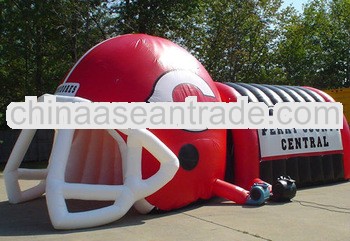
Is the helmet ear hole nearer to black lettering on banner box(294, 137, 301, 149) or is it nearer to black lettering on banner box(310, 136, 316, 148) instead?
black lettering on banner box(294, 137, 301, 149)

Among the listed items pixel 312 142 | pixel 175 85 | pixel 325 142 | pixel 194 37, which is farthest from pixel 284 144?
pixel 194 37

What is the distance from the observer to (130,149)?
759 centimetres

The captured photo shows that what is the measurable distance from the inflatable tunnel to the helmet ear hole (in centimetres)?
167

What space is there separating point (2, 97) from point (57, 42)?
3894mm

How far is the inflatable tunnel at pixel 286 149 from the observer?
986 centimetres

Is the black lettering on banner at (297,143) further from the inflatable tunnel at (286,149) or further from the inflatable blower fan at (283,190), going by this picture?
the inflatable blower fan at (283,190)

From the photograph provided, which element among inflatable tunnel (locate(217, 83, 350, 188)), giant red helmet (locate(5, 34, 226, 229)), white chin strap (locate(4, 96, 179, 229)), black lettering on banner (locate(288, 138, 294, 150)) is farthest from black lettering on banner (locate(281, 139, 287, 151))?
white chin strap (locate(4, 96, 179, 229))

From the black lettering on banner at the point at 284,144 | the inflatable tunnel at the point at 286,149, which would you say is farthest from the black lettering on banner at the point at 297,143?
the black lettering on banner at the point at 284,144

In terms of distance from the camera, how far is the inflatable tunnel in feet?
Answer: 32.3

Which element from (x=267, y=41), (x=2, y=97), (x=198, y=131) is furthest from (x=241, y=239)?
(x=267, y=41)

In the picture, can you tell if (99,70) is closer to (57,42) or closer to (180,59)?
(180,59)

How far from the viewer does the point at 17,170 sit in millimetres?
9008

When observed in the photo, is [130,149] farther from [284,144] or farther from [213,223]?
[284,144]

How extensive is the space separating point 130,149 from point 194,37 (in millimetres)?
16927
